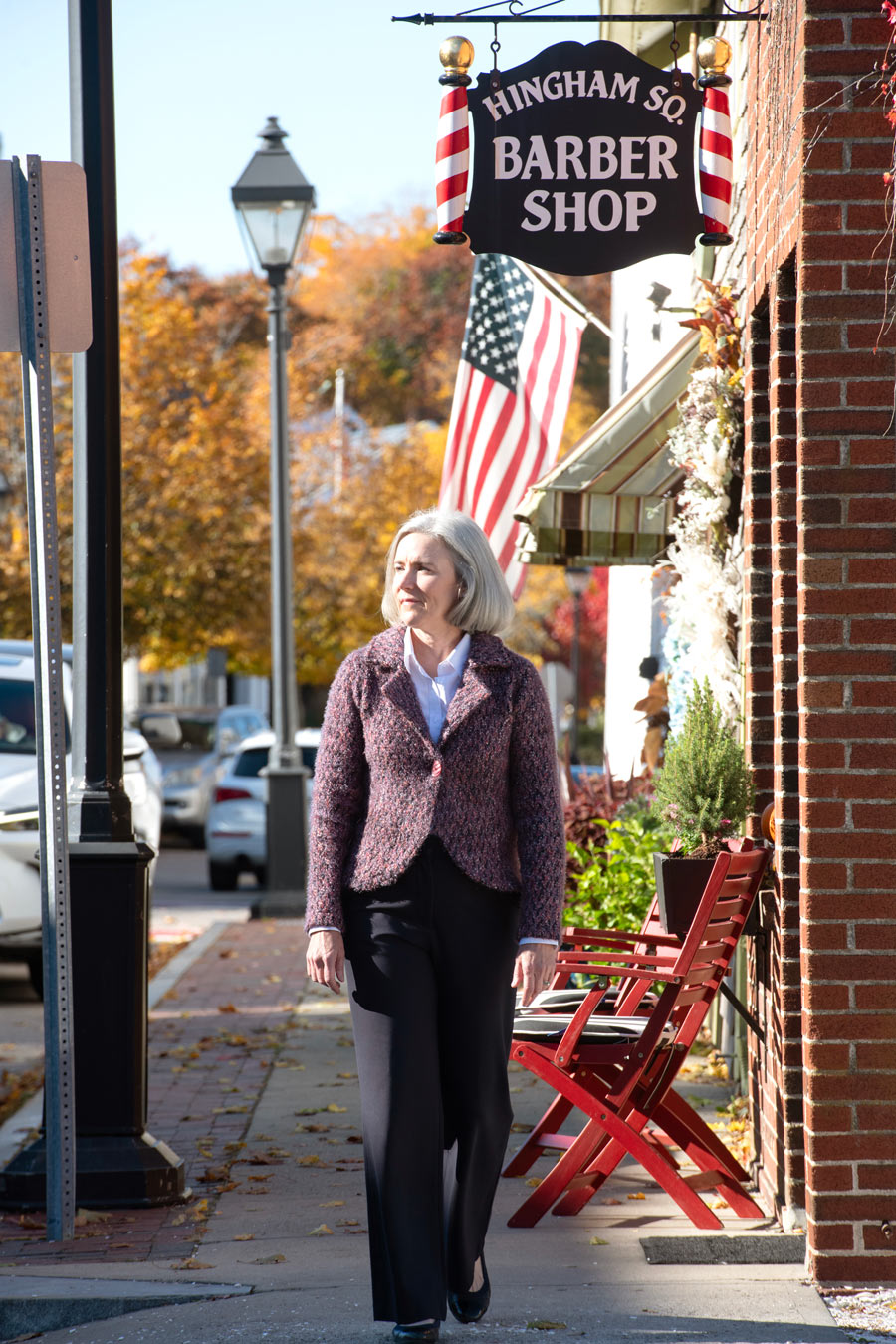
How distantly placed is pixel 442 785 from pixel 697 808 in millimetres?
1686

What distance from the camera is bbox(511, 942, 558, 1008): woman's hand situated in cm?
396

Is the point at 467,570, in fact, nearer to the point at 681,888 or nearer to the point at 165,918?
the point at 681,888

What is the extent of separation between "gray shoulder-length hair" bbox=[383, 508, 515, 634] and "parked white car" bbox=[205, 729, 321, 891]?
43.4 feet

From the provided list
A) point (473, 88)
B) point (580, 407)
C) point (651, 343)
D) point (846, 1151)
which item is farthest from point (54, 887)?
point (580, 407)

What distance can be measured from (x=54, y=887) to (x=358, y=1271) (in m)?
1.34

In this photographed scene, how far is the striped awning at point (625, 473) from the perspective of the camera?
7195 mm

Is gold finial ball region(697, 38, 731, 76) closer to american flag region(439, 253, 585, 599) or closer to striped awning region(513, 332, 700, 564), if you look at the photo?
striped awning region(513, 332, 700, 564)

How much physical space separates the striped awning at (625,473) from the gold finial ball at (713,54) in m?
1.77

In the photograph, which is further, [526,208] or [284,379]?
[284,379]

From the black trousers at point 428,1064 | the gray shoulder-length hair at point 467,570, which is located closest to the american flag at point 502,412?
Answer: the gray shoulder-length hair at point 467,570

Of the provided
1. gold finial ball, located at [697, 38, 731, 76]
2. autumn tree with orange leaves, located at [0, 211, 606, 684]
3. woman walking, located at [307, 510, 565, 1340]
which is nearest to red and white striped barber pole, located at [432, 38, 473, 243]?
gold finial ball, located at [697, 38, 731, 76]

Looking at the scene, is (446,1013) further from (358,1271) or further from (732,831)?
(732,831)

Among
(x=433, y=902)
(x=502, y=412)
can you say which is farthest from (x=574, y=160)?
(x=502, y=412)

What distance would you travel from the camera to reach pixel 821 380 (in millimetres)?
4422
